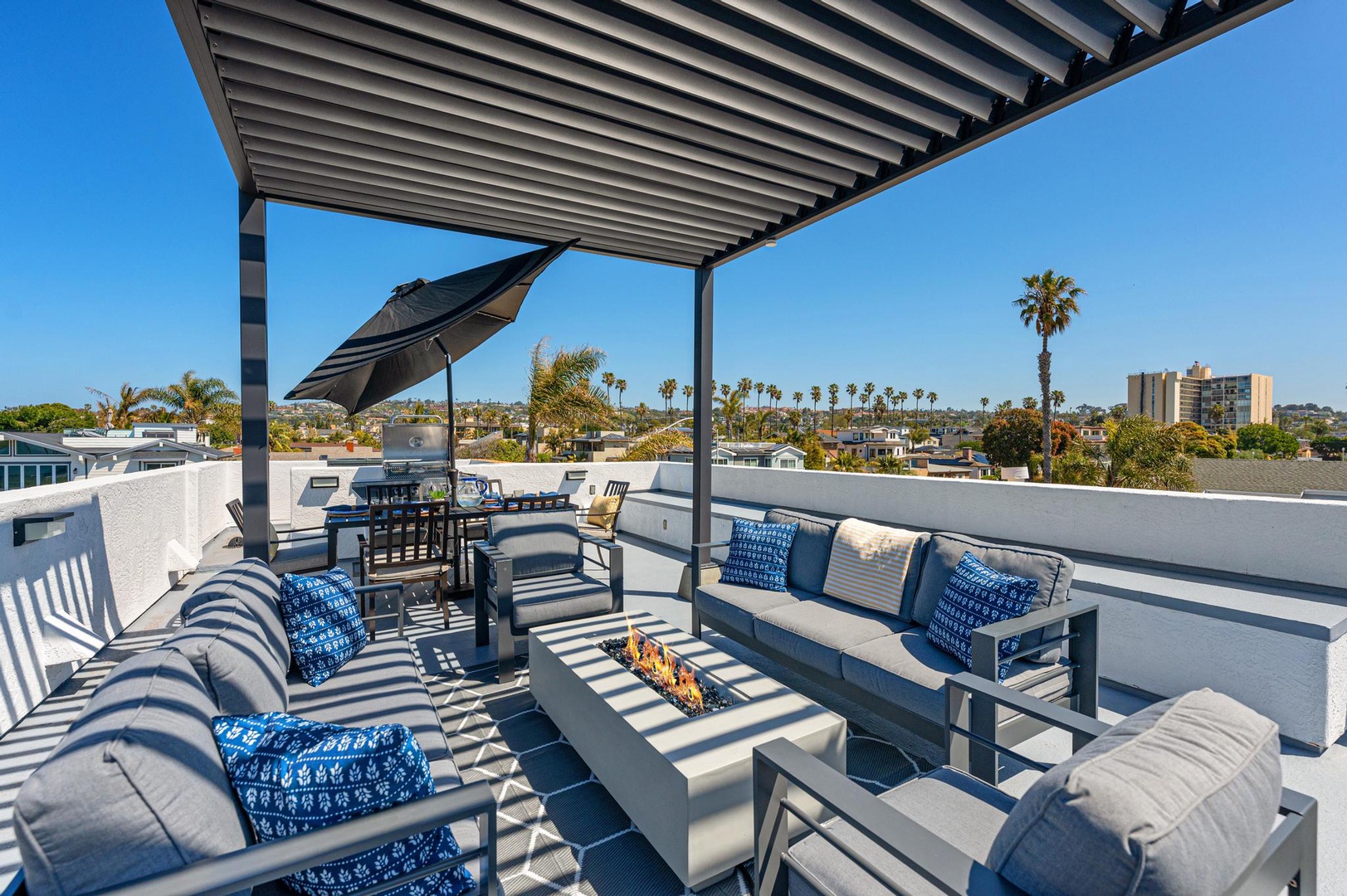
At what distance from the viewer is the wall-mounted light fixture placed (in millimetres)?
2744

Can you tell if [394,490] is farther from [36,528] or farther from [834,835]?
[834,835]

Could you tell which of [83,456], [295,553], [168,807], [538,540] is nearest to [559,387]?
[83,456]

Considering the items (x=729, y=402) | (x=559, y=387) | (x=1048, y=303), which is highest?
(x=1048, y=303)

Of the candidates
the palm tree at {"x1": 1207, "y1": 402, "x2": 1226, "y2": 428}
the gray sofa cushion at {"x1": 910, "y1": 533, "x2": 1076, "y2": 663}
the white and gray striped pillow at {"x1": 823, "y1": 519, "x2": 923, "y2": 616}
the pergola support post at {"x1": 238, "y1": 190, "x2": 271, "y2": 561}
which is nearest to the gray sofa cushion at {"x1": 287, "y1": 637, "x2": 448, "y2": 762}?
the pergola support post at {"x1": 238, "y1": 190, "x2": 271, "y2": 561}

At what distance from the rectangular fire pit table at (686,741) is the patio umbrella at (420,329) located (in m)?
2.28

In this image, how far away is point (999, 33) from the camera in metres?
2.23

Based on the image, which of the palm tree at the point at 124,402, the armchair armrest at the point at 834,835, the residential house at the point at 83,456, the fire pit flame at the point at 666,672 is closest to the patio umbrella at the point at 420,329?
the fire pit flame at the point at 666,672

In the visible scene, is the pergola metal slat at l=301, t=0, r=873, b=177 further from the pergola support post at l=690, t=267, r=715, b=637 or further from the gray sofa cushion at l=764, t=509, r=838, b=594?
the gray sofa cushion at l=764, t=509, r=838, b=594

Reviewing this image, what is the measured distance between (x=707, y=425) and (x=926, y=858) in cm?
404

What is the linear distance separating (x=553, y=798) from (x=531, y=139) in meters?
3.09

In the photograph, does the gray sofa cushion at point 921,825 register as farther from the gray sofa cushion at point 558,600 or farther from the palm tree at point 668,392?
the palm tree at point 668,392

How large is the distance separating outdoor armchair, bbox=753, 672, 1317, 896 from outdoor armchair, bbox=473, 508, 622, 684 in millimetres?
2215

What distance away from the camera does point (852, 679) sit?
2.62 m

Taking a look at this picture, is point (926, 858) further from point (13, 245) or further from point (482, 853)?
point (13, 245)
